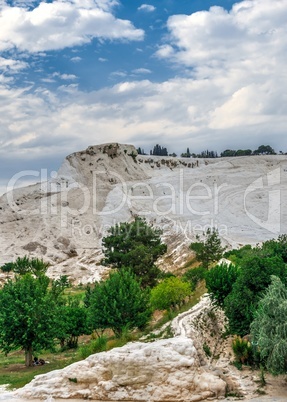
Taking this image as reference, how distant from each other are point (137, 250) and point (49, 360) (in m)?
15.3

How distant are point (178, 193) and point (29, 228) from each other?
26.8m

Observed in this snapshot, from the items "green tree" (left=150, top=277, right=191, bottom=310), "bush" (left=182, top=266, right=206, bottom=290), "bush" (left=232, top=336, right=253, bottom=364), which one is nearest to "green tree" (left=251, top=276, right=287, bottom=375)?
"bush" (left=232, top=336, right=253, bottom=364)

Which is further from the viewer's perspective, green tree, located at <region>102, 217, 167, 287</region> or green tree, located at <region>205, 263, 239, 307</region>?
green tree, located at <region>102, 217, 167, 287</region>

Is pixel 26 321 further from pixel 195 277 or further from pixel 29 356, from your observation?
pixel 195 277

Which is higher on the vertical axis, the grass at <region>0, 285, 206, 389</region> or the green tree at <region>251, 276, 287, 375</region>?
the green tree at <region>251, 276, 287, 375</region>

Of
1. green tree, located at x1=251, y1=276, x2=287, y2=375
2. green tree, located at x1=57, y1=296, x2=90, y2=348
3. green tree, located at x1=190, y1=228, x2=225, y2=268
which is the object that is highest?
green tree, located at x1=251, y1=276, x2=287, y2=375

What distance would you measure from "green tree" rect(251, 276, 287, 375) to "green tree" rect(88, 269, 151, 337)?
7753mm

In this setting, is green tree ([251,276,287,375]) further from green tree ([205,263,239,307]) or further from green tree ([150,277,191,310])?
green tree ([150,277,191,310])

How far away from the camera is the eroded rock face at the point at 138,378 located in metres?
16.9

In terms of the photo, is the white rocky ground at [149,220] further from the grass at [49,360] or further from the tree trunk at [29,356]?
the tree trunk at [29,356]

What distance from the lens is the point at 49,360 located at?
26.3 m

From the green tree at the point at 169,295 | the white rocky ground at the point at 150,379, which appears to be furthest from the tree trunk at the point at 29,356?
the white rocky ground at the point at 150,379

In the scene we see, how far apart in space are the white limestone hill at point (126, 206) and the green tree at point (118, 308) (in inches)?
998

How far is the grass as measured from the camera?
20403 millimetres
